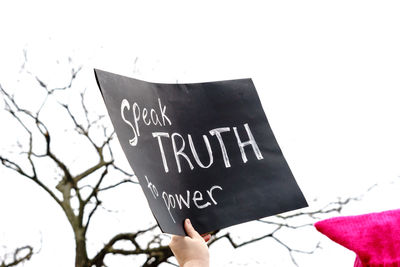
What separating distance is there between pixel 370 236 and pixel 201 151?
0.87 feet

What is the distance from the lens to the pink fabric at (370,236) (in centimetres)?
43

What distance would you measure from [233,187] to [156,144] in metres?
0.11

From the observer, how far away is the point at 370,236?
43cm

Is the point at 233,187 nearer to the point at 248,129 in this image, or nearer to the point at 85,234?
the point at 248,129

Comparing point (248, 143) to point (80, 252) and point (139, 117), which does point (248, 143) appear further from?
point (80, 252)

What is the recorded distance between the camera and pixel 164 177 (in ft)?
2.01

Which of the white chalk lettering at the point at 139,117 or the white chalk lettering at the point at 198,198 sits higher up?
the white chalk lettering at the point at 139,117

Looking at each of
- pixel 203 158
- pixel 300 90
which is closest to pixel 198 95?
pixel 203 158

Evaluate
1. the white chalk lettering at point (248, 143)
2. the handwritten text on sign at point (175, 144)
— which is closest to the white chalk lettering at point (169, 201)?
the handwritten text on sign at point (175, 144)

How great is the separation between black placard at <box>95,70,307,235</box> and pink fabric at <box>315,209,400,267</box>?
18cm

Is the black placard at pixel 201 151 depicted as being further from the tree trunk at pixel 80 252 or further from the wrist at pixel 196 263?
the tree trunk at pixel 80 252

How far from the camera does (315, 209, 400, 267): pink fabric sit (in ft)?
1.41

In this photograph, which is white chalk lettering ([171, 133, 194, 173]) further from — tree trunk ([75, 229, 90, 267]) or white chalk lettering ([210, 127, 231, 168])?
tree trunk ([75, 229, 90, 267])

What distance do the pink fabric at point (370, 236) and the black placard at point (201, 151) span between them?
183mm
